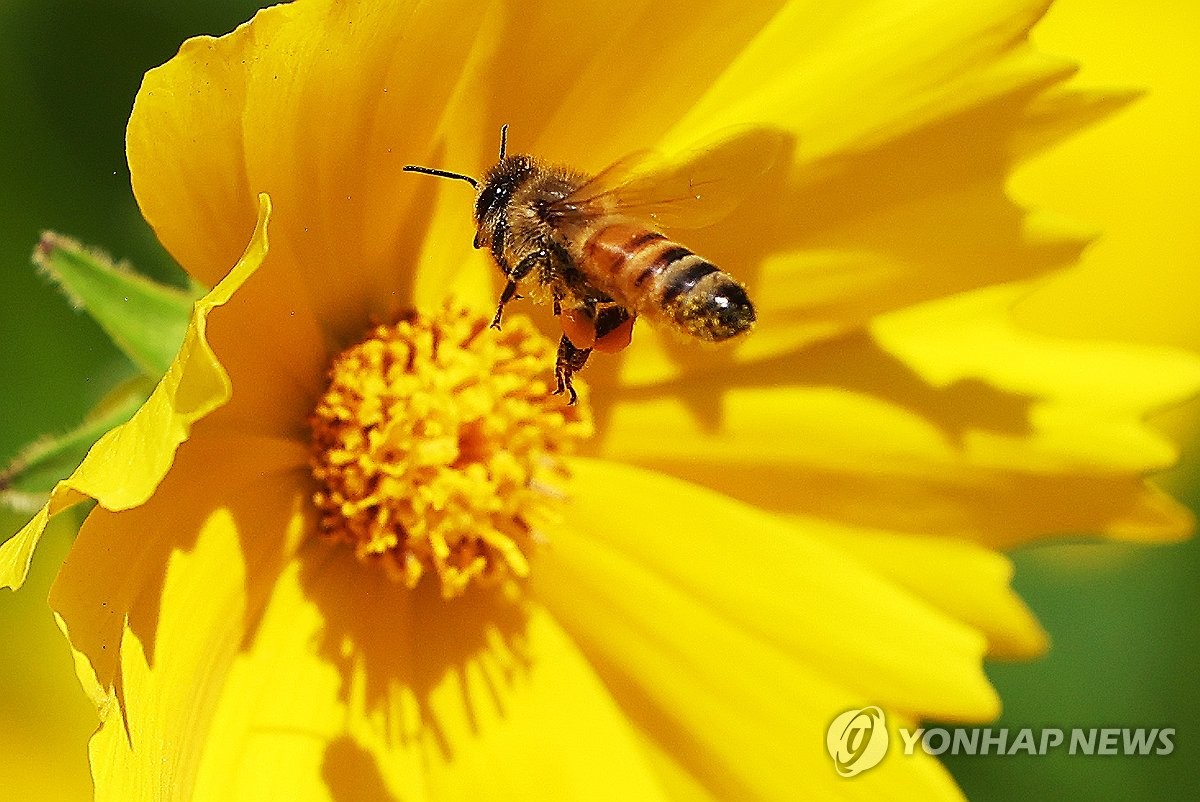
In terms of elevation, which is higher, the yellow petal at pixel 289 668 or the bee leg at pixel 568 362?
the bee leg at pixel 568 362

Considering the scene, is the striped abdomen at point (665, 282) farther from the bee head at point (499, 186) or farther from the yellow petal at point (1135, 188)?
the yellow petal at point (1135, 188)

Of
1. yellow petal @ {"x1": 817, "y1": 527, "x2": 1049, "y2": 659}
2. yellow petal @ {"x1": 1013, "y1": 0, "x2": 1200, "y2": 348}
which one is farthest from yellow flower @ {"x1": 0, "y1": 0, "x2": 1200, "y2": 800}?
yellow petal @ {"x1": 1013, "y1": 0, "x2": 1200, "y2": 348}

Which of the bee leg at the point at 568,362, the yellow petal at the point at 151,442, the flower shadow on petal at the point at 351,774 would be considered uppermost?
the bee leg at the point at 568,362

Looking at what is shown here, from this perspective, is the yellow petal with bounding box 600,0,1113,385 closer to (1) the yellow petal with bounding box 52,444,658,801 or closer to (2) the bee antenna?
(2) the bee antenna

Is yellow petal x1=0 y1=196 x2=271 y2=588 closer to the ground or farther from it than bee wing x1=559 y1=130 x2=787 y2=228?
closer to the ground

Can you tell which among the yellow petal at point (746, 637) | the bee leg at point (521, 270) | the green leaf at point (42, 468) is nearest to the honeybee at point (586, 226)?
the bee leg at point (521, 270)

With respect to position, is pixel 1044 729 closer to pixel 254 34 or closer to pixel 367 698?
pixel 367 698

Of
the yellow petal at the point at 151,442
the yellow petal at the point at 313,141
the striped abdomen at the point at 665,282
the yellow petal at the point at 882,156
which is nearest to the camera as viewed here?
the yellow petal at the point at 151,442
